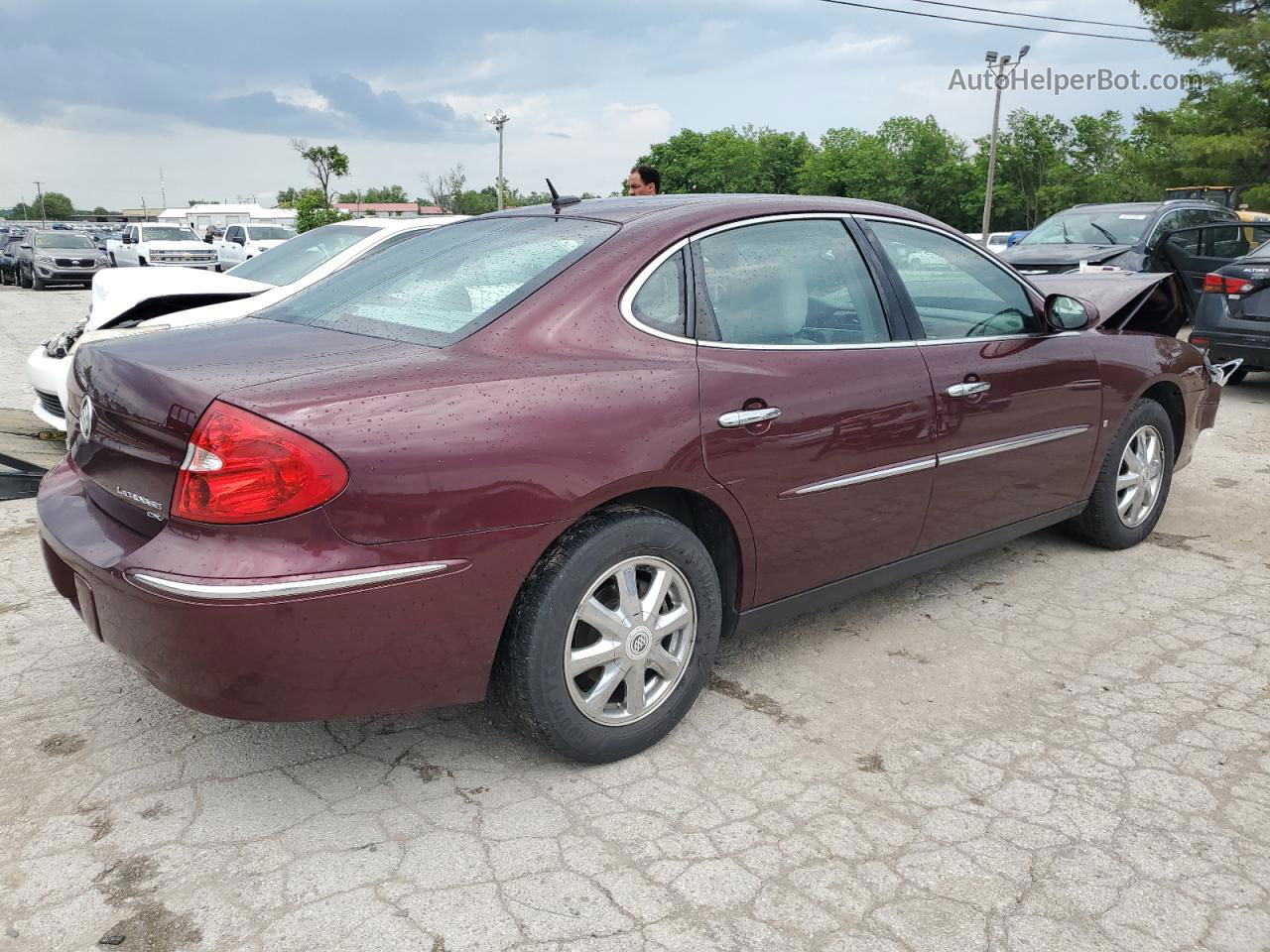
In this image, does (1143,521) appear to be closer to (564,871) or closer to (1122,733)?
(1122,733)

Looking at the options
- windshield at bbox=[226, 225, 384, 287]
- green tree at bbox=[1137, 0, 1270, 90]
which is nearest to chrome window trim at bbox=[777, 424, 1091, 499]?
windshield at bbox=[226, 225, 384, 287]

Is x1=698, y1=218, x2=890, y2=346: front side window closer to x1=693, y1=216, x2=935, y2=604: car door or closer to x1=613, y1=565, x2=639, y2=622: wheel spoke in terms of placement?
x1=693, y1=216, x2=935, y2=604: car door

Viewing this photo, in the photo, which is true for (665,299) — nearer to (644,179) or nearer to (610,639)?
(610,639)

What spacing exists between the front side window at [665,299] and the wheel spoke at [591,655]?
35.5 inches

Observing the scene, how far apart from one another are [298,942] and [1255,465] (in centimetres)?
655

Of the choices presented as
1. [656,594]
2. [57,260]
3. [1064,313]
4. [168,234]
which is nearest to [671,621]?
[656,594]

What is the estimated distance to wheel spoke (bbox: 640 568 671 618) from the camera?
288 centimetres

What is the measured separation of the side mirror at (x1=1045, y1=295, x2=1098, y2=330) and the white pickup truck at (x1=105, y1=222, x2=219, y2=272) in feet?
75.5

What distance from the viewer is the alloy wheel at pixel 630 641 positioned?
279cm

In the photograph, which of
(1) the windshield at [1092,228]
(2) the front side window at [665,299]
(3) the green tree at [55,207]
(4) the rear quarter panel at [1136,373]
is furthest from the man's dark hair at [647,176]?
(3) the green tree at [55,207]

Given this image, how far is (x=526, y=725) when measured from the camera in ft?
9.02

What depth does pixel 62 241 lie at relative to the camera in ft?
90.5

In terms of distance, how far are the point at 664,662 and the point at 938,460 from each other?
52.1 inches

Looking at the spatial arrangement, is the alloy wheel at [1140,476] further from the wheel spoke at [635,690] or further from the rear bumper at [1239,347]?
the rear bumper at [1239,347]
